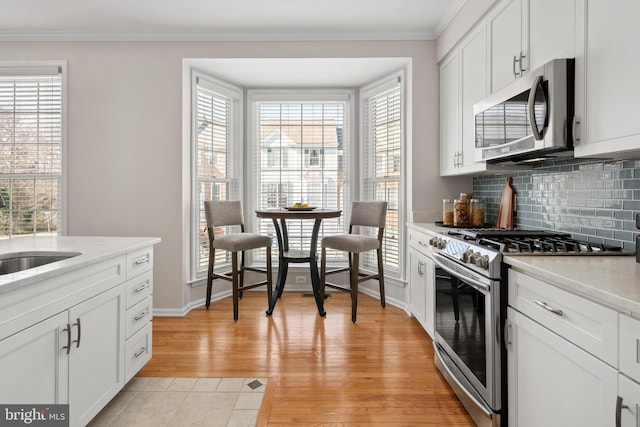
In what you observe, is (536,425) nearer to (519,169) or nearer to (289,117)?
(519,169)

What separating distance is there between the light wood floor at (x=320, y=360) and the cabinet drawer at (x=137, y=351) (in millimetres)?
193

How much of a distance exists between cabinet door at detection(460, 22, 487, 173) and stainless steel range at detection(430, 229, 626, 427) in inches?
32.3

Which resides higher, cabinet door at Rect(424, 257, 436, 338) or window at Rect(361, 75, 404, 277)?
window at Rect(361, 75, 404, 277)

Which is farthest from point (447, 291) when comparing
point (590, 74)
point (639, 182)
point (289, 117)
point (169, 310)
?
point (289, 117)

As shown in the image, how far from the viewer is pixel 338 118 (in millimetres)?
4387

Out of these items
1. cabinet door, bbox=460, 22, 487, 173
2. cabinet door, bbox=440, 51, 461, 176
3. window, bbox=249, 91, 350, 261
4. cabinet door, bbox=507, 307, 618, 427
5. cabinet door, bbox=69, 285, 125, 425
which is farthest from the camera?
window, bbox=249, 91, 350, 261

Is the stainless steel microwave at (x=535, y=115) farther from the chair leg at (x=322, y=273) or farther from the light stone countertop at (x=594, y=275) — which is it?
the chair leg at (x=322, y=273)

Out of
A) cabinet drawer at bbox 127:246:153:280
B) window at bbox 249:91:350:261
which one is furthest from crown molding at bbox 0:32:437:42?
cabinet drawer at bbox 127:246:153:280

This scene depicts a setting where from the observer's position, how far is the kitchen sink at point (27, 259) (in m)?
1.83

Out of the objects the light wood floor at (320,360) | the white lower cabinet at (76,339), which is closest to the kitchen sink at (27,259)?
the white lower cabinet at (76,339)

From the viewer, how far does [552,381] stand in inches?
51.2

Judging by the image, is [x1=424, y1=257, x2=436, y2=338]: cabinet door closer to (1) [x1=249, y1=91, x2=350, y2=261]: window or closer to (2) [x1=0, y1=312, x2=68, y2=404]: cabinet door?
(1) [x1=249, y1=91, x2=350, y2=261]: window

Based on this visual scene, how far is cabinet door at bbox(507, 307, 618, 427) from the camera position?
1.08 meters

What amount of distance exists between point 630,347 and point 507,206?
193 centimetres
